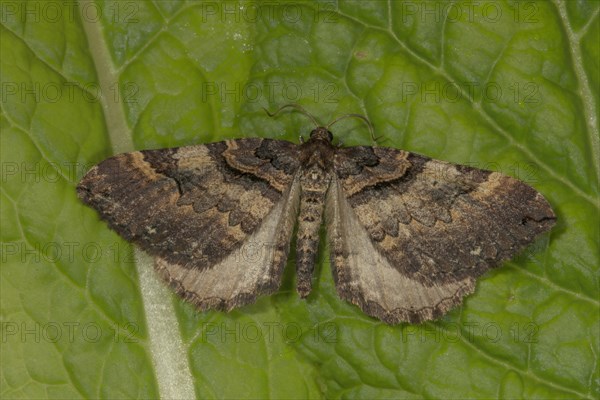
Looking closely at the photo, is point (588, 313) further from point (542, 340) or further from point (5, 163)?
point (5, 163)

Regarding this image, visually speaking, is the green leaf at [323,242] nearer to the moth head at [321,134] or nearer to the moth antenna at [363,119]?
the moth antenna at [363,119]

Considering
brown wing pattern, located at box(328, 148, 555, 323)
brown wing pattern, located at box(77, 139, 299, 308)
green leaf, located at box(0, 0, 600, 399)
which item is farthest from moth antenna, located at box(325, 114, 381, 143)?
brown wing pattern, located at box(77, 139, 299, 308)

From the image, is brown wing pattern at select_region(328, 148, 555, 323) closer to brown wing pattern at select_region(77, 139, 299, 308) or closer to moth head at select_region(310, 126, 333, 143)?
moth head at select_region(310, 126, 333, 143)

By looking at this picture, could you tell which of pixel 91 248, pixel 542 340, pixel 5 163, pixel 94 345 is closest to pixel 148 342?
pixel 94 345

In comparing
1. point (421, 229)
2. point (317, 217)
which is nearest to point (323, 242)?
point (317, 217)

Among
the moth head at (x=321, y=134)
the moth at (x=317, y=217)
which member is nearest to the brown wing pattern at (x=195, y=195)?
the moth at (x=317, y=217)

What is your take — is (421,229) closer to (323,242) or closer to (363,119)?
(323,242)

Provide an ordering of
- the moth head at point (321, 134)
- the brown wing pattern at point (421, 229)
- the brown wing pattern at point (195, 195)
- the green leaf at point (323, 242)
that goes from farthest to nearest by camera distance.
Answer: the moth head at point (321, 134) < the green leaf at point (323, 242) < the brown wing pattern at point (195, 195) < the brown wing pattern at point (421, 229)
